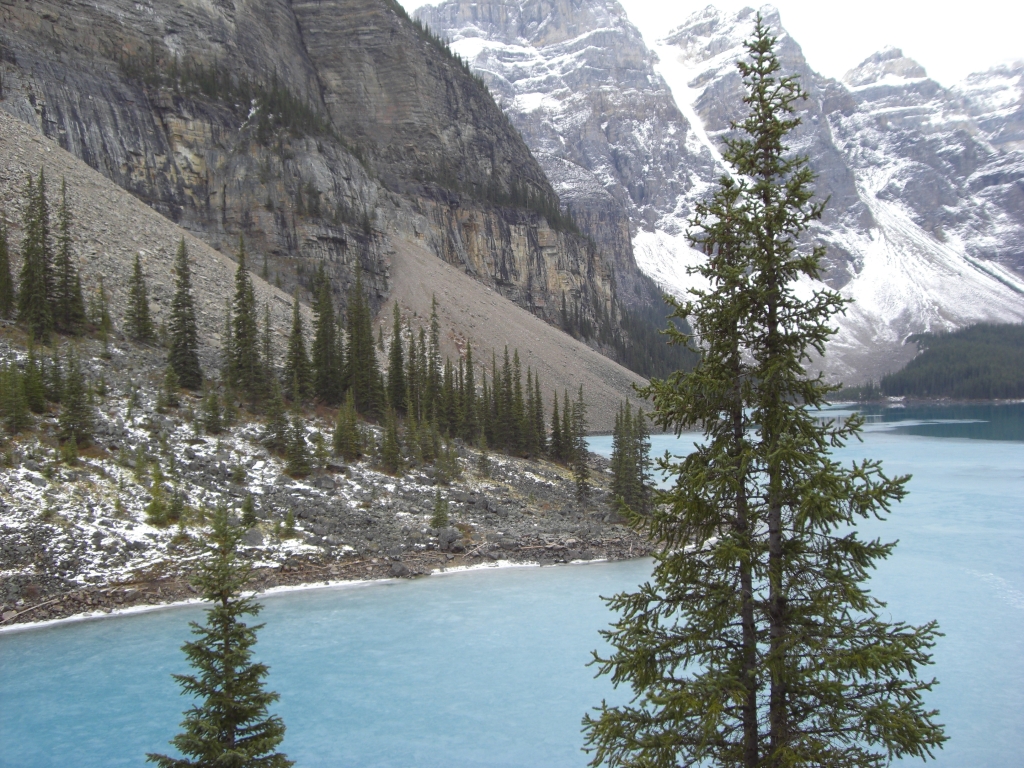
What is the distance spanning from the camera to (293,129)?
88.5 metres

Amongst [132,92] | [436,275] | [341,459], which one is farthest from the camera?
[436,275]

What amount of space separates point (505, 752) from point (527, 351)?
72476 millimetres

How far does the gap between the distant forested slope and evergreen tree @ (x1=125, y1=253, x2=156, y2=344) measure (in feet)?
571

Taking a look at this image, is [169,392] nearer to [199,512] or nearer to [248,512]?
[199,512]

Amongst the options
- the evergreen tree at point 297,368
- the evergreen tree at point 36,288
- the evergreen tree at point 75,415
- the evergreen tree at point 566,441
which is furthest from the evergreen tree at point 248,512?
the evergreen tree at point 566,441

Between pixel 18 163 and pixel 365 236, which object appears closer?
pixel 18 163

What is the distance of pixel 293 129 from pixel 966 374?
16101cm

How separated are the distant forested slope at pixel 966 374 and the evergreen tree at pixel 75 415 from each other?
180 meters

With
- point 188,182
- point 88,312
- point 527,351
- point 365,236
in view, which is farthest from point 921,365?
point 88,312

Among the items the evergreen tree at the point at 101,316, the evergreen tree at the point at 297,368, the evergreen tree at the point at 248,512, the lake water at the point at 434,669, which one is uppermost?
the evergreen tree at the point at 101,316

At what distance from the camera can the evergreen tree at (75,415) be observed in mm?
29516

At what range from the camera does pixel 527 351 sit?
8706 cm

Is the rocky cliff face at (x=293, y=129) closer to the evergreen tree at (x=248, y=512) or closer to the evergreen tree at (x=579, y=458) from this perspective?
the evergreen tree at (x=579, y=458)

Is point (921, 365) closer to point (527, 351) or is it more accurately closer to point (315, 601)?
point (527, 351)
